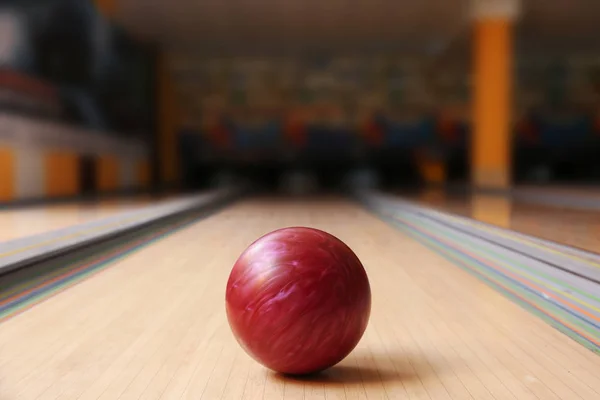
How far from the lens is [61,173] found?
10695 millimetres

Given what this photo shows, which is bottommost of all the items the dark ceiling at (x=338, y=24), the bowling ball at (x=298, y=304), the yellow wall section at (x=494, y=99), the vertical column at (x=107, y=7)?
the bowling ball at (x=298, y=304)

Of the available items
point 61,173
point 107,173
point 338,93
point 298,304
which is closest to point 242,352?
point 298,304

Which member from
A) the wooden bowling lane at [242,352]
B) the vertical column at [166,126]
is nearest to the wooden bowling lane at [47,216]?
the wooden bowling lane at [242,352]

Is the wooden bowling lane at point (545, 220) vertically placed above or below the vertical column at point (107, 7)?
below

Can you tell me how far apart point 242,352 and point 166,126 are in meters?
14.3

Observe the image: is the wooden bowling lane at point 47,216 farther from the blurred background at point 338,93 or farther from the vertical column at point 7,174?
the blurred background at point 338,93

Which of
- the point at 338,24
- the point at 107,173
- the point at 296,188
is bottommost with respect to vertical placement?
the point at 296,188

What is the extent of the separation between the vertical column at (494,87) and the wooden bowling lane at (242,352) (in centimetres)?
799

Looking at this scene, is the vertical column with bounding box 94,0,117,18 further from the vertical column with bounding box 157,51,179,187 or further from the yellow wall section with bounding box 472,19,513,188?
the yellow wall section with bounding box 472,19,513,188

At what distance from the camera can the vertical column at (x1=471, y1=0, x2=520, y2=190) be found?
11500 mm

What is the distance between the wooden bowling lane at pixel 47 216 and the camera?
5.33 metres

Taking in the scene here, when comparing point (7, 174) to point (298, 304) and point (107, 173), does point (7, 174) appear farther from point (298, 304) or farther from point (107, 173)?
point (298, 304)

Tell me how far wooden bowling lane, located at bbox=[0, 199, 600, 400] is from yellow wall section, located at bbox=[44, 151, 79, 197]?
664 centimetres

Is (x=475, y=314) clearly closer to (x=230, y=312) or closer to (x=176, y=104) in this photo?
(x=230, y=312)
